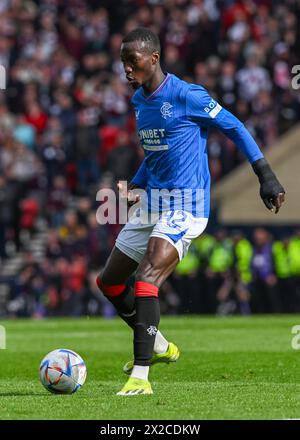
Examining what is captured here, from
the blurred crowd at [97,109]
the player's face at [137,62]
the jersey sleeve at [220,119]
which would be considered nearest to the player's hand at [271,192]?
the jersey sleeve at [220,119]

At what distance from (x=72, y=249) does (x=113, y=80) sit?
4.06m

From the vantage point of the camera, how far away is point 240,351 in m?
13.6

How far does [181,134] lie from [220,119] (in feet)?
1.13

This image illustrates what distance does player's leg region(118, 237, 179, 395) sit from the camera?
8.63 metres

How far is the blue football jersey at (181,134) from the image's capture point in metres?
9.11

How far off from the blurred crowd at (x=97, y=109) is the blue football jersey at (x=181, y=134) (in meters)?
14.8

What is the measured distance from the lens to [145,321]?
8.73 metres

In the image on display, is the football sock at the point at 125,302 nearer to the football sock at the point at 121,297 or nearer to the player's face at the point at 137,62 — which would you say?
the football sock at the point at 121,297

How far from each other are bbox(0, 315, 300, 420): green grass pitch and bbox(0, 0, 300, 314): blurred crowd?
5735mm

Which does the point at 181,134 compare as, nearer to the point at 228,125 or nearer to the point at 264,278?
the point at 228,125

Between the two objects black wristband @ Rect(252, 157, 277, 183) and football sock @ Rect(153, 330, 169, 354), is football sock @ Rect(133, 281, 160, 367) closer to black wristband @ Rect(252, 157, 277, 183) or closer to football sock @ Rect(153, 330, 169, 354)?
football sock @ Rect(153, 330, 169, 354)

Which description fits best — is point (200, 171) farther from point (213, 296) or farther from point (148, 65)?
point (213, 296)
